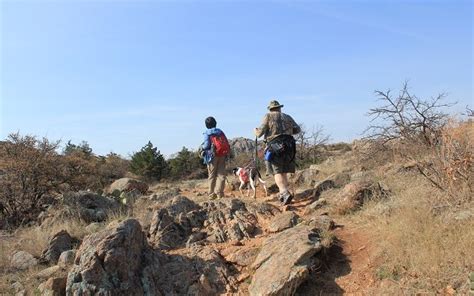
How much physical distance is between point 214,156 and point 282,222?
326 cm

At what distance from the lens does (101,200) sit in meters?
10.7

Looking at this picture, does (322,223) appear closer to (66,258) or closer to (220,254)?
(220,254)

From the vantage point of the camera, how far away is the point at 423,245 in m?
5.25

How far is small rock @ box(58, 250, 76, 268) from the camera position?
683 cm

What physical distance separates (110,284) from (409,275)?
3.31 m

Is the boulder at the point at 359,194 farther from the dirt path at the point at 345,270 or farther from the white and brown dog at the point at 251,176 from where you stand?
the white and brown dog at the point at 251,176

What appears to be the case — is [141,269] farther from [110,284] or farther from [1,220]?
[1,220]

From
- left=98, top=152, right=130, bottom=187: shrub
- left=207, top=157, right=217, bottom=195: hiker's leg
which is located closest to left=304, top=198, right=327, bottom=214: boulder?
left=207, top=157, right=217, bottom=195: hiker's leg

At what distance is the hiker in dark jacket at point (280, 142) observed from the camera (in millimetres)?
8393

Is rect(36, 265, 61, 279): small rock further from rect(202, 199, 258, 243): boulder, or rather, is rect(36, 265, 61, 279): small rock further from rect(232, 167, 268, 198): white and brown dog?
rect(232, 167, 268, 198): white and brown dog

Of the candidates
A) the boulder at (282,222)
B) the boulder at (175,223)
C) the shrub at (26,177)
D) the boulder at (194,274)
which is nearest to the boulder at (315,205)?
the boulder at (282,222)

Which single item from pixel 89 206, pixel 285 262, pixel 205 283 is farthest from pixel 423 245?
pixel 89 206

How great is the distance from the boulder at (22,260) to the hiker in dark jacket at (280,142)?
4.13 meters

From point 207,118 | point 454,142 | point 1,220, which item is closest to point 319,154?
A: point 207,118
